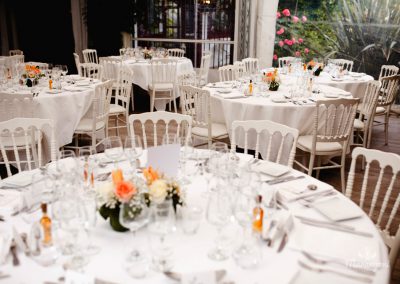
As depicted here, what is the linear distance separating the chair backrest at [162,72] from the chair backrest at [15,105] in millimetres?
3204

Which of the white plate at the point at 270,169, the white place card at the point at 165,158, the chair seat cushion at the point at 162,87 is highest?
the white place card at the point at 165,158

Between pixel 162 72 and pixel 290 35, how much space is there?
10.7 ft

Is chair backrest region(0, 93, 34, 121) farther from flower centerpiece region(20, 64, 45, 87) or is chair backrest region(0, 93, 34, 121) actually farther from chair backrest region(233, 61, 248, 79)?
chair backrest region(233, 61, 248, 79)

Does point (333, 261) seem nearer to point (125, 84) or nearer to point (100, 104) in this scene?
point (100, 104)

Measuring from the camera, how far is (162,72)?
6.90m

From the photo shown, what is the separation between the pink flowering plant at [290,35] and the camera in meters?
8.43

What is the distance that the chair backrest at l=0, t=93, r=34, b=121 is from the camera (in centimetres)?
380

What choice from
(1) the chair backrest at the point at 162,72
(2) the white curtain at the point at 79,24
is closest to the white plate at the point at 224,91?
(1) the chair backrest at the point at 162,72

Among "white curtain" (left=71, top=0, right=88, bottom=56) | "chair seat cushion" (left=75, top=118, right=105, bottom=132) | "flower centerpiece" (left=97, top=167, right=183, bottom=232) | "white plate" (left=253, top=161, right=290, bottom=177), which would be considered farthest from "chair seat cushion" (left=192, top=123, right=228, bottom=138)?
"white curtain" (left=71, top=0, right=88, bottom=56)

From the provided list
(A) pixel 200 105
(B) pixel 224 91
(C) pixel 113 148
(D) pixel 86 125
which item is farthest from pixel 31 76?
(C) pixel 113 148

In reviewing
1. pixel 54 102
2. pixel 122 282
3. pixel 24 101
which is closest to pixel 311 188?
pixel 122 282

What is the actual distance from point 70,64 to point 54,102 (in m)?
6.53

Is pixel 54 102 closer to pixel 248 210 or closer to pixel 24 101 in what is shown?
pixel 24 101

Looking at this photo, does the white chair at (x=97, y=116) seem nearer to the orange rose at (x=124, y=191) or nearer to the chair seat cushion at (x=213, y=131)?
the chair seat cushion at (x=213, y=131)
